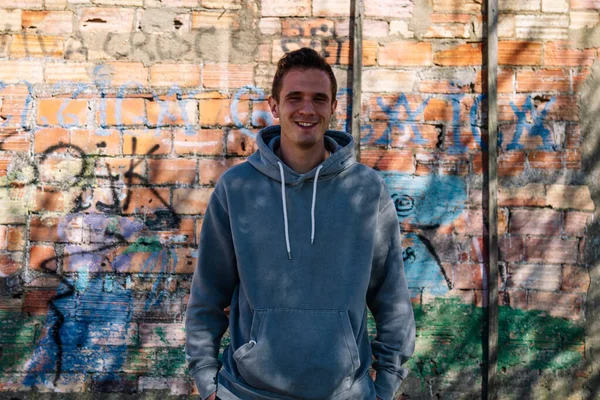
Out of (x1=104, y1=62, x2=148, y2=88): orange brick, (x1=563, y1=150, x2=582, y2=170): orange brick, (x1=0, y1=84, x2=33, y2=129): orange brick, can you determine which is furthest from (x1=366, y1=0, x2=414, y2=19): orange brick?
(x1=0, y1=84, x2=33, y2=129): orange brick

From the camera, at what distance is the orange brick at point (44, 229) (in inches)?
123

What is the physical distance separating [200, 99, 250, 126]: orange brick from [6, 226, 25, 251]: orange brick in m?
1.07

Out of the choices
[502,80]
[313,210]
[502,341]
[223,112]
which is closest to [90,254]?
[223,112]

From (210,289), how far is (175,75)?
5.10 ft

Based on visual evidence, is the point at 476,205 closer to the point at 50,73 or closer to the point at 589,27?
the point at 589,27

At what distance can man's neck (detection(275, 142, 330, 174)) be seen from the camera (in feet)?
6.43

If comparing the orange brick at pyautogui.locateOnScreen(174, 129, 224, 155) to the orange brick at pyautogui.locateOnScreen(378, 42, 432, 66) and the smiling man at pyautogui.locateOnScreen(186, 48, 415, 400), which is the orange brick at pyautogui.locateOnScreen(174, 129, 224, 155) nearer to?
the orange brick at pyautogui.locateOnScreen(378, 42, 432, 66)

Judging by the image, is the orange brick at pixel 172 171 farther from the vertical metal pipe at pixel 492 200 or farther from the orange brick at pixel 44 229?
the vertical metal pipe at pixel 492 200

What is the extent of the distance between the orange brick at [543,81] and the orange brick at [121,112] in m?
1.93

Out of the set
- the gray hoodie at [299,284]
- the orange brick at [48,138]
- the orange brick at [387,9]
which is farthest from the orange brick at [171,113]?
the gray hoodie at [299,284]

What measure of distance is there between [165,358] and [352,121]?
4.97ft

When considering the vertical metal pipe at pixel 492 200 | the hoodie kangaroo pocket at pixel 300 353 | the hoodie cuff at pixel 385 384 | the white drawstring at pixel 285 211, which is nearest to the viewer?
the hoodie kangaroo pocket at pixel 300 353

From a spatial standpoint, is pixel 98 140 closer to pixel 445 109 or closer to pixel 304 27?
pixel 304 27

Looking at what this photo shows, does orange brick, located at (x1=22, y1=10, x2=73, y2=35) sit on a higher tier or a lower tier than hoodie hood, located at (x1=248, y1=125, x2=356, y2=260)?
higher
